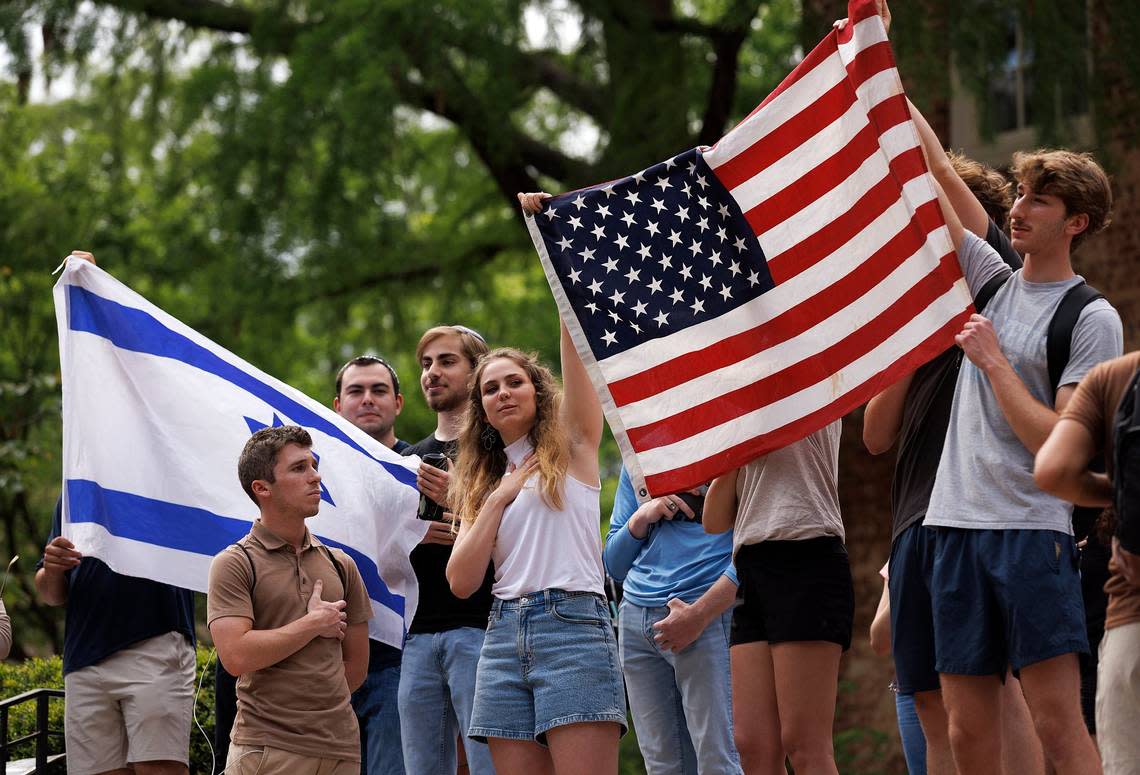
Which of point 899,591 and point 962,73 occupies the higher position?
point 962,73

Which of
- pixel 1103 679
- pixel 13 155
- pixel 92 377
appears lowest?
pixel 1103 679

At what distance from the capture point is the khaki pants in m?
3.83

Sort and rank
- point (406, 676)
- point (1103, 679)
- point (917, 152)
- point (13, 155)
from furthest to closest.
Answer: point (13, 155) < point (406, 676) < point (917, 152) < point (1103, 679)

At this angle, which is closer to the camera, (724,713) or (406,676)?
(724,713)

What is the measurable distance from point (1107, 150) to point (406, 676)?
664cm

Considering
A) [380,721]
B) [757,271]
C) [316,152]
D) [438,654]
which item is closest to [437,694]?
[438,654]

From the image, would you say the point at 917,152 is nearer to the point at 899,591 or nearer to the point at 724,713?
the point at 899,591

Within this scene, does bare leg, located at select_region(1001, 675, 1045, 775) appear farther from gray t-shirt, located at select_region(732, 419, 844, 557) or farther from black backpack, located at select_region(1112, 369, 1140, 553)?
black backpack, located at select_region(1112, 369, 1140, 553)

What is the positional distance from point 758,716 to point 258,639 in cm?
175

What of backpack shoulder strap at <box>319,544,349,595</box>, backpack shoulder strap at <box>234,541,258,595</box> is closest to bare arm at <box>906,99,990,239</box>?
backpack shoulder strap at <box>319,544,349,595</box>

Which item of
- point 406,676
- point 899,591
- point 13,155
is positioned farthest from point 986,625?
point 13,155

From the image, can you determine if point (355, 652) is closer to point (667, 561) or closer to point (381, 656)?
point (381, 656)

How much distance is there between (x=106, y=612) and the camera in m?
6.65

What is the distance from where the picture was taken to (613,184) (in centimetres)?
564
